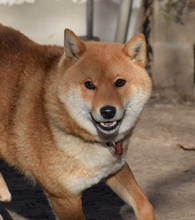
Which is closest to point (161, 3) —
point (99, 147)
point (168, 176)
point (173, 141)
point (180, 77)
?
point (180, 77)

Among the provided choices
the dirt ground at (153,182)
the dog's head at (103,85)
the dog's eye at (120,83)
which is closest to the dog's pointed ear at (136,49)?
the dog's head at (103,85)

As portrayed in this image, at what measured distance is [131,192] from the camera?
13.8ft

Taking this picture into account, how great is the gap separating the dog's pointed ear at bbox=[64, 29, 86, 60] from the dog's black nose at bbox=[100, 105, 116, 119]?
0.48 meters

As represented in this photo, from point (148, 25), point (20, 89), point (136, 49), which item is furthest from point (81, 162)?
point (148, 25)

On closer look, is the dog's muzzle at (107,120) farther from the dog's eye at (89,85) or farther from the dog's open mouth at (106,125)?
the dog's eye at (89,85)

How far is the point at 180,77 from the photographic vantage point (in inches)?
303

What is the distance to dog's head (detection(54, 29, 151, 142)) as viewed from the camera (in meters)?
3.82

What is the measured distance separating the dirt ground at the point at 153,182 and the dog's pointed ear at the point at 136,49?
1303 mm

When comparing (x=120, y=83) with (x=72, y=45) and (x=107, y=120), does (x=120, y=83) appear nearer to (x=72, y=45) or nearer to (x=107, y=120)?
(x=107, y=120)

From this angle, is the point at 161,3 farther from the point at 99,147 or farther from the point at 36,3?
the point at 99,147

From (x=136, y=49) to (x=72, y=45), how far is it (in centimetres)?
45

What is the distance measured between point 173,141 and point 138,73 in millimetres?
2463

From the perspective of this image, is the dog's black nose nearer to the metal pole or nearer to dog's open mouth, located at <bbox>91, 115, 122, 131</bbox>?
dog's open mouth, located at <bbox>91, 115, 122, 131</bbox>

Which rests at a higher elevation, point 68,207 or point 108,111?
point 108,111
